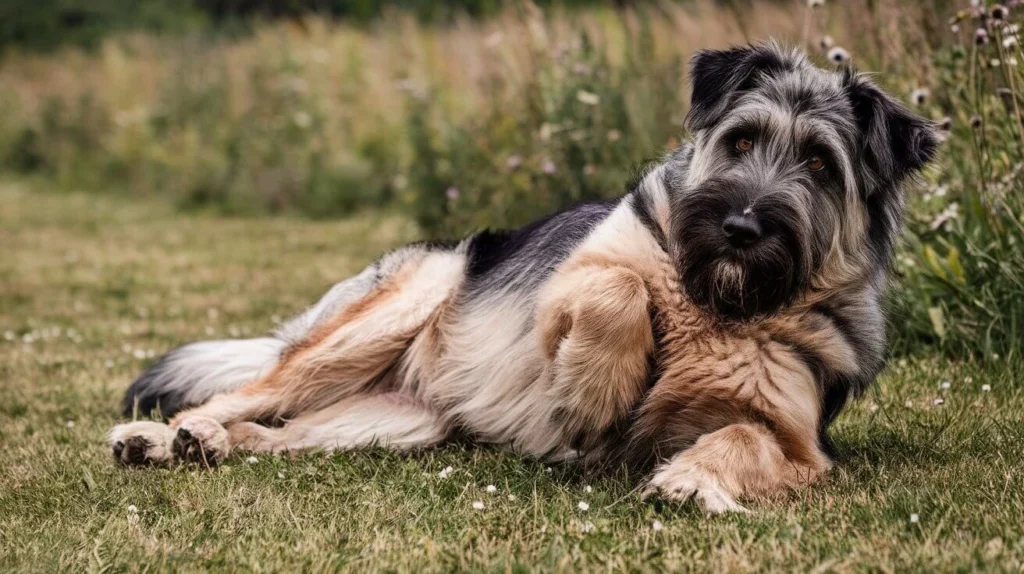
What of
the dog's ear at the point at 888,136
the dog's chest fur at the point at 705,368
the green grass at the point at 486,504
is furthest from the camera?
the dog's ear at the point at 888,136

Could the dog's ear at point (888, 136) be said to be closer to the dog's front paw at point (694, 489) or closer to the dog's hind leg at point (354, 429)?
the dog's front paw at point (694, 489)

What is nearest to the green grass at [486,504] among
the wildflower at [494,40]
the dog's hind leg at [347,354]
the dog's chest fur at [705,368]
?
the dog's chest fur at [705,368]

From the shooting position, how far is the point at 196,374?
492 centimetres

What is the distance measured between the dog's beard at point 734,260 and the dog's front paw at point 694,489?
59 cm

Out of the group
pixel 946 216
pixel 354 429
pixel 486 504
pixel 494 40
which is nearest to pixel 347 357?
pixel 354 429

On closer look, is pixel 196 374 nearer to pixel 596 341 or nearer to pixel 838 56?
pixel 596 341

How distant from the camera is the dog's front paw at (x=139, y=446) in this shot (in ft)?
13.4

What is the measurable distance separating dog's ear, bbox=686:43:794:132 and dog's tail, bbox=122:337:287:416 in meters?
2.26

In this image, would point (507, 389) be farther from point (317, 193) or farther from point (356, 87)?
point (356, 87)

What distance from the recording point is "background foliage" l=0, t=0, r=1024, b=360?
5.54 m

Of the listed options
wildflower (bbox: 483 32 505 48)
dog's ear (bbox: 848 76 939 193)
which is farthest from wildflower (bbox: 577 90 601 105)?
dog's ear (bbox: 848 76 939 193)

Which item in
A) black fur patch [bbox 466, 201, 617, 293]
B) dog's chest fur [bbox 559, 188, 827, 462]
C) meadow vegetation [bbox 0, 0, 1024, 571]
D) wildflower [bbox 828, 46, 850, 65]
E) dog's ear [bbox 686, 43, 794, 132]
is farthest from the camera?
wildflower [bbox 828, 46, 850, 65]

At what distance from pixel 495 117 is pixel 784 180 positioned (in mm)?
6548

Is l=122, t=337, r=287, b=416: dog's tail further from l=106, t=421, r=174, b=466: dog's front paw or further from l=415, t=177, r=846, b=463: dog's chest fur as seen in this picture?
l=415, t=177, r=846, b=463: dog's chest fur
